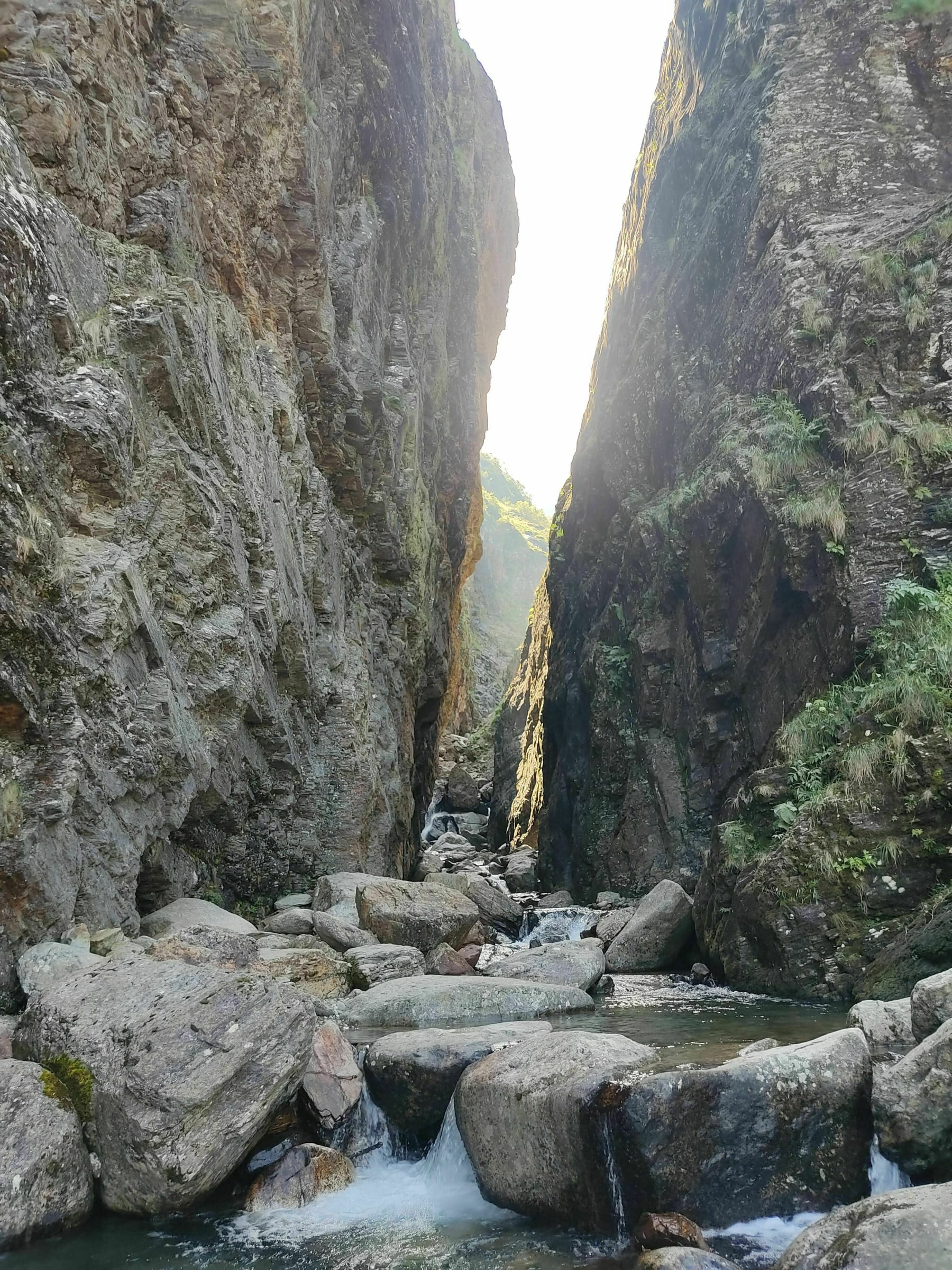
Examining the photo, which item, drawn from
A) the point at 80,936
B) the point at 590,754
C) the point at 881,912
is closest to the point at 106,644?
the point at 80,936

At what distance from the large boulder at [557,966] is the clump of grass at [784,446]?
885 cm

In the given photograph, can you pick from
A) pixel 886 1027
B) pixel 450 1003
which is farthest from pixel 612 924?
pixel 886 1027

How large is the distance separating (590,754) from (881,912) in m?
14.0

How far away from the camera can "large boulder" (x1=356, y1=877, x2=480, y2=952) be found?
Answer: 10.4 meters

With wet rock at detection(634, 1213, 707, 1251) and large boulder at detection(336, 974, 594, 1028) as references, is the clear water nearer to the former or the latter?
wet rock at detection(634, 1213, 707, 1251)

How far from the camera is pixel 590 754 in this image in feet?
73.4

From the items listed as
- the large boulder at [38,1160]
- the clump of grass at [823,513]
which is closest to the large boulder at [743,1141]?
the large boulder at [38,1160]

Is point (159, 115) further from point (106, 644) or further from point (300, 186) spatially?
point (106, 644)

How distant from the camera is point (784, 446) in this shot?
1424 cm

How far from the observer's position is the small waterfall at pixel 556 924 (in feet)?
47.3

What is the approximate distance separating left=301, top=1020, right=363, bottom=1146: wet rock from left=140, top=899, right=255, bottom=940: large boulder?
296 cm

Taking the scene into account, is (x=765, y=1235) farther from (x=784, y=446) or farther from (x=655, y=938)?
(x=784, y=446)

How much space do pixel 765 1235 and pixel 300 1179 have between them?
2729 mm

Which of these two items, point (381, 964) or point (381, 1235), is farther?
point (381, 964)
